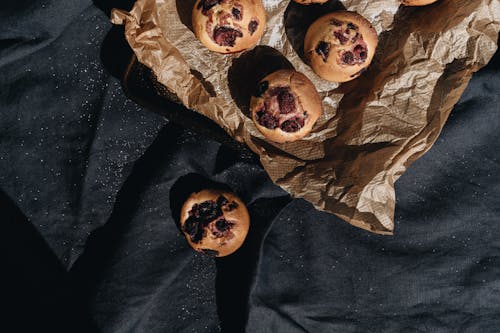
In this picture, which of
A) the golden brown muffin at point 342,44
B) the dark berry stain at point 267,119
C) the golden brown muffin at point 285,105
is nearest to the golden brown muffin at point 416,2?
the golden brown muffin at point 342,44

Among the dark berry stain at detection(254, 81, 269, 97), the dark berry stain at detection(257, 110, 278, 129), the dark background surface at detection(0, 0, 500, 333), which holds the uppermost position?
the dark berry stain at detection(254, 81, 269, 97)

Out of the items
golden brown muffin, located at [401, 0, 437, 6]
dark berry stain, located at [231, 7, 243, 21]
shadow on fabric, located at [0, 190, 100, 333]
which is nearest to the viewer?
dark berry stain, located at [231, 7, 243, 21]

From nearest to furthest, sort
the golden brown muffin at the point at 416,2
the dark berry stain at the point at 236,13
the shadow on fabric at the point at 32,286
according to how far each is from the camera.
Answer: the dark berry stain at the point at 236,13, the golden brown muffin at the point at 416,2, the shadow on fabric at the point at 32,286

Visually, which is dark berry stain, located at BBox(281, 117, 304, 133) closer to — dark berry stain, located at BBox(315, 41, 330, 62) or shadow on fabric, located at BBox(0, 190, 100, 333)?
dark berry stain, located at BBox(315, 41, 330, 62)

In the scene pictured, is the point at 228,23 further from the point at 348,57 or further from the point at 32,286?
the point at 32,286

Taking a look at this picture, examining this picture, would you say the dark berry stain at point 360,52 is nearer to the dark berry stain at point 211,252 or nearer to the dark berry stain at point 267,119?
the dark berry stain at point 267,119

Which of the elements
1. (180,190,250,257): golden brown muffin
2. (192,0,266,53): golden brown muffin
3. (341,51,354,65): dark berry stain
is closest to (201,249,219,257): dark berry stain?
(180,190,250,257): golden brown muffin

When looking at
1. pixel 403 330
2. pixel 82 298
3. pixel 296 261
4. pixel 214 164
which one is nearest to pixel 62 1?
pixel 214 164
